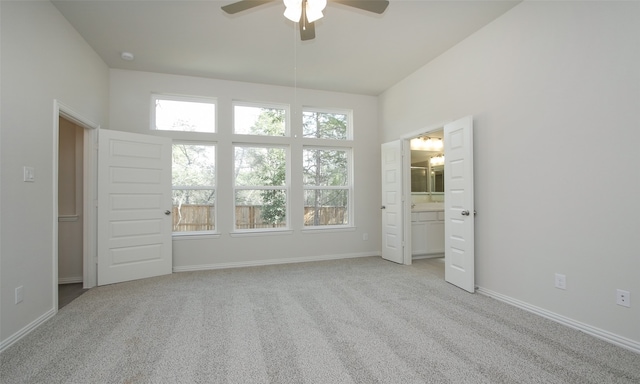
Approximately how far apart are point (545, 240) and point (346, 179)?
121 inches

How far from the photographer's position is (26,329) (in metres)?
2.27

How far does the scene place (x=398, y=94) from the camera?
4.62 meters

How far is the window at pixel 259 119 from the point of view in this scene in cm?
458

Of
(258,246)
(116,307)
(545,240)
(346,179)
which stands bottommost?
(116,307)

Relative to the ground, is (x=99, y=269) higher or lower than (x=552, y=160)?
lower

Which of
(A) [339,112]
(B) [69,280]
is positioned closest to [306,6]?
(A) [339,112]

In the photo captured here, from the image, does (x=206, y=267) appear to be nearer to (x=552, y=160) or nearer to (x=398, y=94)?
(x=398, y=94)

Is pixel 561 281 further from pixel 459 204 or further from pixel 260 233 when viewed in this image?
pixel 260 233

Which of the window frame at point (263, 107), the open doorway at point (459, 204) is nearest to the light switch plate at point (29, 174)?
the window frame at point (263, 107)

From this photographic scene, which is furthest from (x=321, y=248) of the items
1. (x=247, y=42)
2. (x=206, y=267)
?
(x=247, y=42)

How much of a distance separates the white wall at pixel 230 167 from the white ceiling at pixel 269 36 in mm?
205

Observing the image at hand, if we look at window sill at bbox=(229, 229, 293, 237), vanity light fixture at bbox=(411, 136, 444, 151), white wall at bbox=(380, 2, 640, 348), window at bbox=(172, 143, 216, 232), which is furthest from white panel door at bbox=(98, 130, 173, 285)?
vanity light fixture at bbox=(411, 136, 444, 151)

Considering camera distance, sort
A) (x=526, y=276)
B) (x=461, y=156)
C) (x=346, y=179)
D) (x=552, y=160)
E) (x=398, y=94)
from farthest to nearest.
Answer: (x=346, y=179) → (x=398, y=94) → (x=461, y=156) → (x=526, y=276) → (x=552, y=160)

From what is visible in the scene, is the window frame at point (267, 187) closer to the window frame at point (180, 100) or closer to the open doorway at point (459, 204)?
→ the window frame at point (180, 100)
